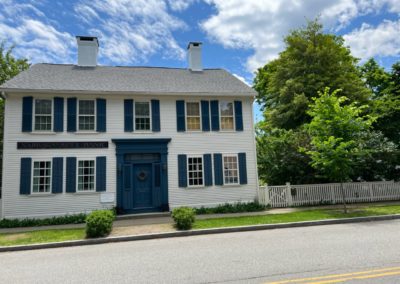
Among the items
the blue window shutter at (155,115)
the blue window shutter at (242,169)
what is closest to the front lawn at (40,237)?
Answer: the blue window shutter at (155,115)

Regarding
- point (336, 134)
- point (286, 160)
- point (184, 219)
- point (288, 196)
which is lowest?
point (184, 219)

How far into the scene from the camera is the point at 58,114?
1302 centimetres

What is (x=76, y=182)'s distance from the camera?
1279 cm

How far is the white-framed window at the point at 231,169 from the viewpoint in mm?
14469

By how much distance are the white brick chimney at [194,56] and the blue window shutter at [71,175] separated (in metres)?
9.46

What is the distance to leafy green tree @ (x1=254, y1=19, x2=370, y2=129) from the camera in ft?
61.7

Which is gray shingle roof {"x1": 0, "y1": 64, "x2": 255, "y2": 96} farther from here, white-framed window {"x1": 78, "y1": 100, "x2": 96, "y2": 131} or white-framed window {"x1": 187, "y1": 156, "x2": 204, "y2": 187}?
white-framed window {"x1": 187, "y1": 156, "x2": 204, "y2": 187}

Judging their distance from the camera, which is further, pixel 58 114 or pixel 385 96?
pixel 385 96

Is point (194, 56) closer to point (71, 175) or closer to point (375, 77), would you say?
point (71, 175)

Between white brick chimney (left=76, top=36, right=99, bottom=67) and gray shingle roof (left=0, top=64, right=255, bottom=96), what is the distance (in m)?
0.50

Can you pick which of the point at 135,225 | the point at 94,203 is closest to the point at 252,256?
the point at 135,225

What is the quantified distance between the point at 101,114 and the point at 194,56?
7.73m

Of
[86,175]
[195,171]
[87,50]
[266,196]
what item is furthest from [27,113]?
[266,196]

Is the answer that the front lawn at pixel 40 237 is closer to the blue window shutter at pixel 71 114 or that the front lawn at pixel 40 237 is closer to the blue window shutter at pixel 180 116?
the blue window shutter at pixel 71 114
